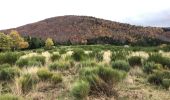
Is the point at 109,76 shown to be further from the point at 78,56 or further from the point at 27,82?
the point at 78,56

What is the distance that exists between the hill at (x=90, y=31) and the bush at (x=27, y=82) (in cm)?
11321

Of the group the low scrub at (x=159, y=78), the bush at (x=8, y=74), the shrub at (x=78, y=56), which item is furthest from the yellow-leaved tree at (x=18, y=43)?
the low scrub at (x=159, y=78)

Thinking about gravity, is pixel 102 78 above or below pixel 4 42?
above

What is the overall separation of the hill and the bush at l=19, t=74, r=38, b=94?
371ft

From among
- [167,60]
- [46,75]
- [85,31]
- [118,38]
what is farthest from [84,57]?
[85,31]

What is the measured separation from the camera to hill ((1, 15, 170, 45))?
13275 centimetres

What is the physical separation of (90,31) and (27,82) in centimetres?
13194

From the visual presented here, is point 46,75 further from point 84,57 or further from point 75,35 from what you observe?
point 75,35

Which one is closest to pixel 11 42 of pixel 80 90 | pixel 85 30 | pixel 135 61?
pixel 85 30

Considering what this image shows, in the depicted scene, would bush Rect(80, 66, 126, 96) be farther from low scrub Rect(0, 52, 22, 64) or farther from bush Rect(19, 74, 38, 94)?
low scrub Rect(0, 52, 22, 64)

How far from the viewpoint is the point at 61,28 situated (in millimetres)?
152125

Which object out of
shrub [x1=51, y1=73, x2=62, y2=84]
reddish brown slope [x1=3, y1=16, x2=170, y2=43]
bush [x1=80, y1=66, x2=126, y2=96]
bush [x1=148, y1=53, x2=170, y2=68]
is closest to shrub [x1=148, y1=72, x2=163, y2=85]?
bush [x1=80, y1=66, x2=126, y2=96]

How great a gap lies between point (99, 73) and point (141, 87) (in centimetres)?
158

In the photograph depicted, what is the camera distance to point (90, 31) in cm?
14288
